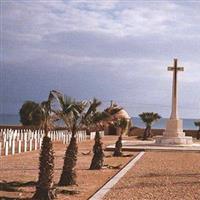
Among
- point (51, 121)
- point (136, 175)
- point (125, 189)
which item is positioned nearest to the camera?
point (51, 121)

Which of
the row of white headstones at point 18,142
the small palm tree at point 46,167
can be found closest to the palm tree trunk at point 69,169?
the small palm tree at point 46,167

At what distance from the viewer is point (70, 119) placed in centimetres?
1548

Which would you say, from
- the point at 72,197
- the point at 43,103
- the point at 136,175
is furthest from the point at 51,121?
the point at 136,175

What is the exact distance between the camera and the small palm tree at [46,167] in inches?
480

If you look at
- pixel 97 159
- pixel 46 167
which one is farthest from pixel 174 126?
pixel 46 167

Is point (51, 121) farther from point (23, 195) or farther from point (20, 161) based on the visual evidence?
point (20, 161)

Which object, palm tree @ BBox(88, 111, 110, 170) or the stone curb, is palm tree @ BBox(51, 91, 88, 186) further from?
palm tree @ BBox(88, 111, 110, 170)

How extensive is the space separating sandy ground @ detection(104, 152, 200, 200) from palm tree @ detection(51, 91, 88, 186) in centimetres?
138

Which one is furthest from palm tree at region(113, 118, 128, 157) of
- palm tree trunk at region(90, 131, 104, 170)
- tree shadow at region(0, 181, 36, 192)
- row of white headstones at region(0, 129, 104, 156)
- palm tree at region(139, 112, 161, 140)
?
palm tree at region(139, 112, 161, 140)

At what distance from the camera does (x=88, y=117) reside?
54.0ft

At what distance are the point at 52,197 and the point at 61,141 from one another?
A: 2913 centimetres

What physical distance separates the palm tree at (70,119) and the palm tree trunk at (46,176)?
152 cm

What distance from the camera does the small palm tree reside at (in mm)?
12180

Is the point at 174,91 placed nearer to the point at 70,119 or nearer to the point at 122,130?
the point at 122,130
